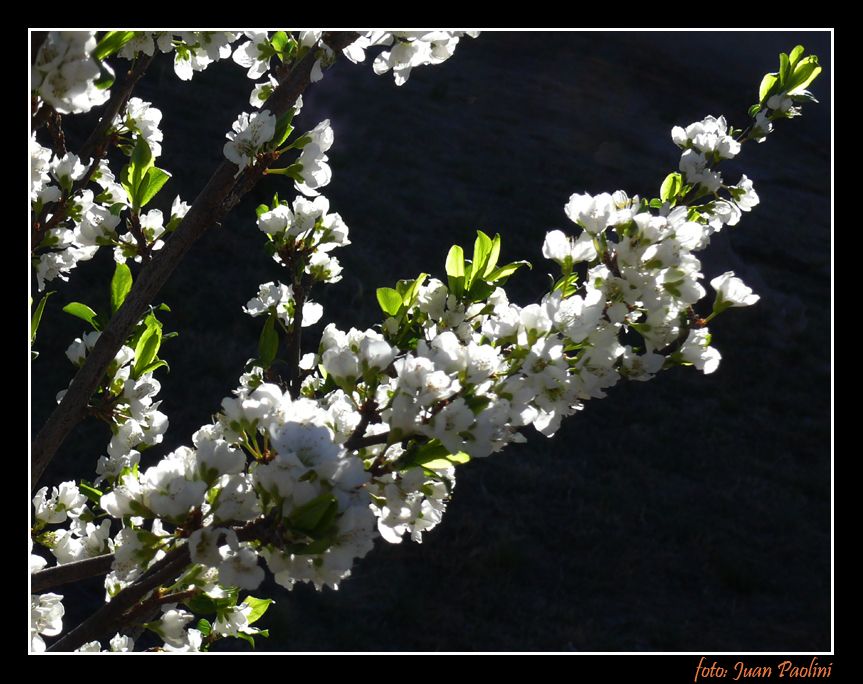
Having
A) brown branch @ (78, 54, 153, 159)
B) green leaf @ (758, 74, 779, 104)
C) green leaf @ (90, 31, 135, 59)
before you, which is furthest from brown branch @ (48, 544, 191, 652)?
green leaf @ (758, 74, 779, 104)

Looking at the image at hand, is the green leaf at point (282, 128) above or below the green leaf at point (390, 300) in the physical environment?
above

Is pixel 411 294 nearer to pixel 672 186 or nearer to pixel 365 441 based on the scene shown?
pixel 365 441

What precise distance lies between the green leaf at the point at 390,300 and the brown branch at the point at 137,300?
0.97ft

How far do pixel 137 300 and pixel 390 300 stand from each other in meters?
0.40

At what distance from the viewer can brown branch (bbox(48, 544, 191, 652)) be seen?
1142mm

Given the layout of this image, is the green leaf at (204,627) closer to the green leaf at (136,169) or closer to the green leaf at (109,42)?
the green leaf at (136,169)

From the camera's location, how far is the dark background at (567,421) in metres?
4.80

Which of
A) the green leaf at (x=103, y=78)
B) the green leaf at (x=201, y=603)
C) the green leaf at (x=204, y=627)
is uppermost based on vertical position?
the green leaf at (x=103, y=78)

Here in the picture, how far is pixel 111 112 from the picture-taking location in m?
1.59

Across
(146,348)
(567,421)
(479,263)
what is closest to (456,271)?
(479,263)

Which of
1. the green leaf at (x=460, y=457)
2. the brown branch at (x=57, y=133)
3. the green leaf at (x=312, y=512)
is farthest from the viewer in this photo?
the brown branch at (x=57, y=133)

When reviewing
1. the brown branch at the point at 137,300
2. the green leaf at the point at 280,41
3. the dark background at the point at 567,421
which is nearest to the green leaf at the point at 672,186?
the brown branch at the point at 137,300

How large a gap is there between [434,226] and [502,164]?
249cm

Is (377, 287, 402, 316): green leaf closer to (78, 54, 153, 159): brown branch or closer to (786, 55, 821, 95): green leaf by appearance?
(78, 54, 153, 159): brown branch
